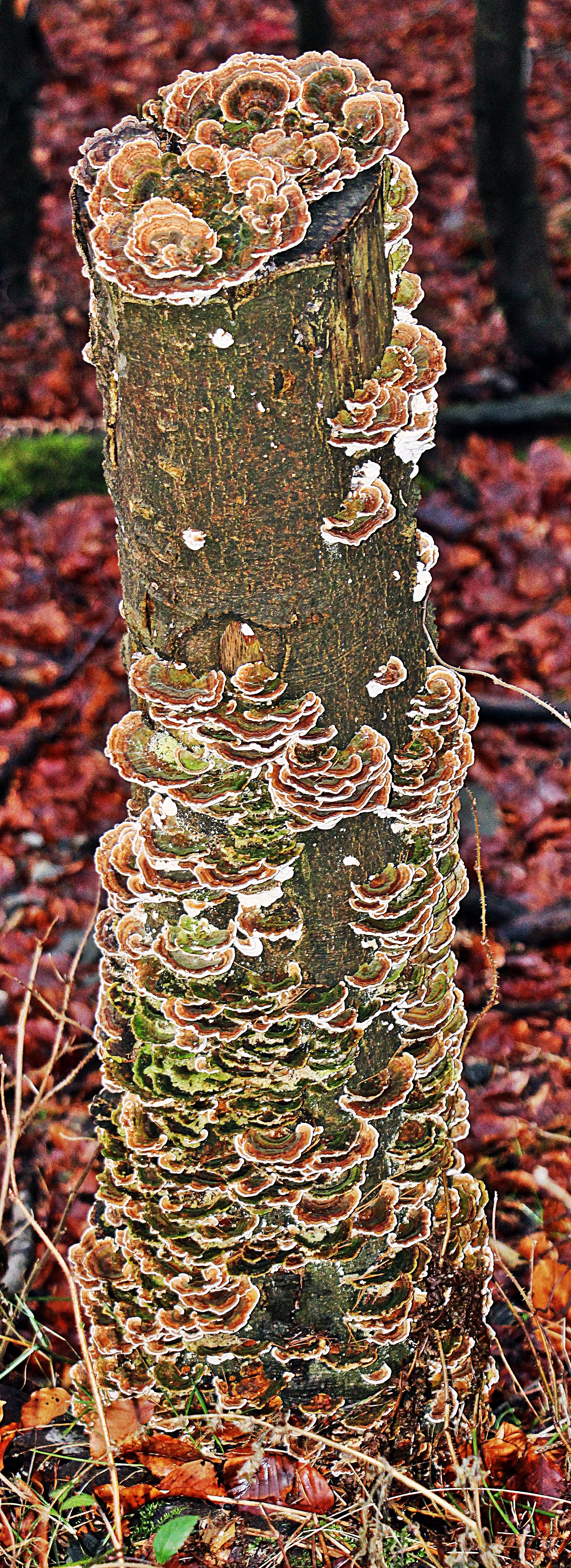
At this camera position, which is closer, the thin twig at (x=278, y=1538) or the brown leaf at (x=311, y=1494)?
the thin twig at (x=278, y=1538)

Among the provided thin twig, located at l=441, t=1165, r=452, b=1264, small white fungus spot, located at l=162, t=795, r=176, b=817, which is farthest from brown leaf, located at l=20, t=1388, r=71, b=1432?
small white fungus spot, located at l=162, t=795, r=176, b=817

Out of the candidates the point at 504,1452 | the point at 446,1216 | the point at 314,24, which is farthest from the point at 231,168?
the point at 314,24

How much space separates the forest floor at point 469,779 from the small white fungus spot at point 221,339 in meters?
1.91

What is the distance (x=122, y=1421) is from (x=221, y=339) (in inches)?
93.7

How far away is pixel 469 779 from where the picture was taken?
18.9 ft

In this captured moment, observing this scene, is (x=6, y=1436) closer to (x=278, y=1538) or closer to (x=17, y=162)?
(x=278, y=1538)

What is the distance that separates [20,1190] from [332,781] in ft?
7.59

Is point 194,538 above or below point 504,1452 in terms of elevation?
above

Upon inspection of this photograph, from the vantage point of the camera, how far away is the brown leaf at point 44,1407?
3047 millimetres

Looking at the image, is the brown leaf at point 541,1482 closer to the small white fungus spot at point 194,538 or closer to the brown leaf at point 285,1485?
the brown leaf at point 285,1485

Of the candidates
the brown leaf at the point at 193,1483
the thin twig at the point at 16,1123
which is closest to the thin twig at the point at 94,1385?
the thin twig at the point at 16,1123

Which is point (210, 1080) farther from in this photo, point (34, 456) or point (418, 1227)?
point (34, 456)

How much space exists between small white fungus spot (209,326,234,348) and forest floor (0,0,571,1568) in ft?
6.25

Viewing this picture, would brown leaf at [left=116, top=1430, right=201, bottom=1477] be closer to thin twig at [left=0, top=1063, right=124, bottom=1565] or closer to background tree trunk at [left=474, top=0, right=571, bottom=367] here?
thin twig at [left=0, top=1063, right=124, bottom=1565]
